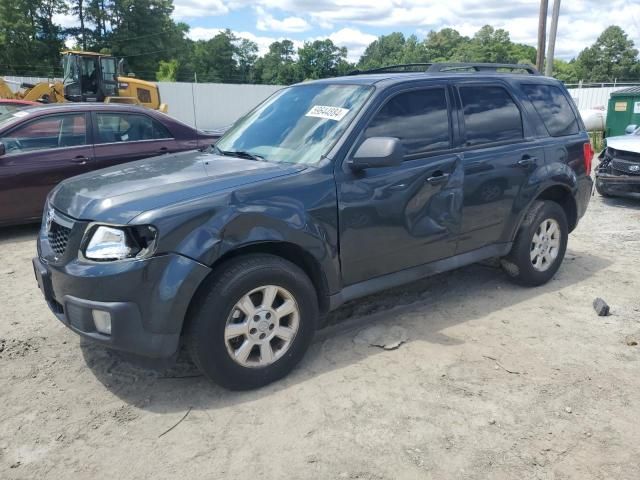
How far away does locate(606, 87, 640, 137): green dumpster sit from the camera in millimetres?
15836

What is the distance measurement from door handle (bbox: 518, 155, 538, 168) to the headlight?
3155 millimetres

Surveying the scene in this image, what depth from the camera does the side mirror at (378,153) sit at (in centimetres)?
351

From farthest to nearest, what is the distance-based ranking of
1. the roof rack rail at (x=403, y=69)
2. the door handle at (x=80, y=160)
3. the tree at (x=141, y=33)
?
the tree at (x=141, y=33) < the door handle at (x=80, y=160) < the roof rack rail at (x=403, y=69)

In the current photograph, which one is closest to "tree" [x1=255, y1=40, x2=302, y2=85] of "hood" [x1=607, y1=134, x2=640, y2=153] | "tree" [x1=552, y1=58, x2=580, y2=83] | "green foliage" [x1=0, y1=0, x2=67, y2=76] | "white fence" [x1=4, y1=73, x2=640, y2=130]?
"green foliage" [x1=0, y1=0, x2=67, y2=76]

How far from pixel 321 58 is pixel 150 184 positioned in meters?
80.5

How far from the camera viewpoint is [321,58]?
262 ft

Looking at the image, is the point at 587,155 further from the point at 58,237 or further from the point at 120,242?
the point at 58,237

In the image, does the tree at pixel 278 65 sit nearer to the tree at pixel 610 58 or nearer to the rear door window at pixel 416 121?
the tree at pixel 610 58

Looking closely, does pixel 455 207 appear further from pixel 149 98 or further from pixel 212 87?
pixel 212 87

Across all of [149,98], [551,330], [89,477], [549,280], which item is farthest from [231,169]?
[149,98]

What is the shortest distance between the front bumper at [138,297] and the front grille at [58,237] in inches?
8.1

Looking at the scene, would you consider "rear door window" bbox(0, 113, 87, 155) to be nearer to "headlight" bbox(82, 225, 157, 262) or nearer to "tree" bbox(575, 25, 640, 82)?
"headlight" bbox(82, 225, 157, 262)

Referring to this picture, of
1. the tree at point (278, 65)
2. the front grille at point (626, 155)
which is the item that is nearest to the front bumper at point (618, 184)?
the front grille at point (626, 155)

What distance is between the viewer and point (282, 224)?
3.34 meters
